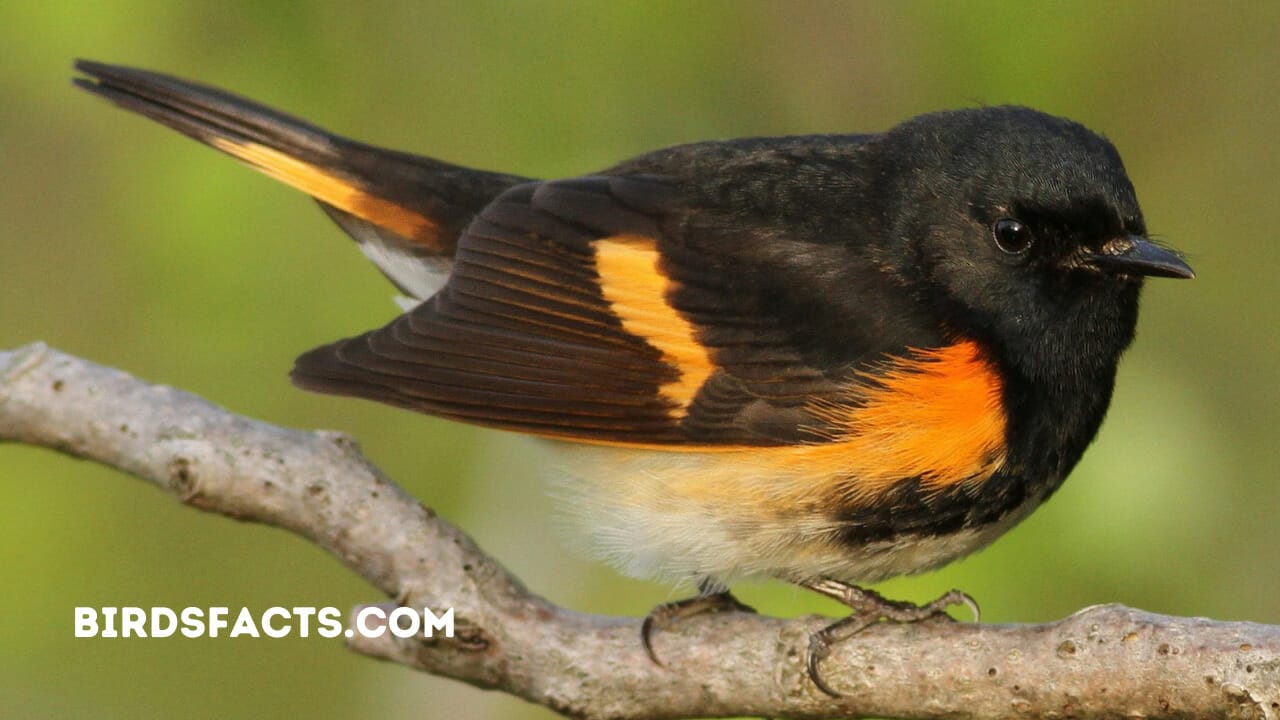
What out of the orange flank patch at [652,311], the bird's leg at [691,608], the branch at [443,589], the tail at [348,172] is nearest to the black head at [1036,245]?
the orange flank patch at [652,311]

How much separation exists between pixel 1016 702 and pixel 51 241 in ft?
11.4

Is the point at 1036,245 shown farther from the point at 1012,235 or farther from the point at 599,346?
the point at 599,346

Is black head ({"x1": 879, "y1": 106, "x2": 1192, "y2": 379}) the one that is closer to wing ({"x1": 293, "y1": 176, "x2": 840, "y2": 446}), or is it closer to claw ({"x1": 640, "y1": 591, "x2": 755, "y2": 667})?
wing ({"x1": 293, "y1": 176, "x2": 840, "y2": 446})

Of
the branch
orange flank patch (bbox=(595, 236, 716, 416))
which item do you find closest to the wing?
orange flank patch (bbox=(595, 236, 716, 416))

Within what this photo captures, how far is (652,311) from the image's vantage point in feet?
12.4

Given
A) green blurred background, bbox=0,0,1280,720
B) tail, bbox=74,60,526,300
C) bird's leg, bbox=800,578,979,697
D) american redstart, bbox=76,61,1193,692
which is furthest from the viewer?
tail, bbox=74,60,526,300

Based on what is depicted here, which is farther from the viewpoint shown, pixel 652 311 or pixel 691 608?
pixel 652 311

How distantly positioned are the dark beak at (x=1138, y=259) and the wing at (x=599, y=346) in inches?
→ 26.1

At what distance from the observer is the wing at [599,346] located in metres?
3.68

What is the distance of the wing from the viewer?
3678 millimetres

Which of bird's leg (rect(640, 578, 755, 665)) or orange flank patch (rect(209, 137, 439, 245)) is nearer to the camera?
bird's leg (rect(640, 578, 755, 665))

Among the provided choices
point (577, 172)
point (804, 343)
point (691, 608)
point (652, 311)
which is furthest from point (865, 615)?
point (577, 172)

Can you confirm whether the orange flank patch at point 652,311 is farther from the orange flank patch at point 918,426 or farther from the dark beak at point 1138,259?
the dark beak at point 1138,259

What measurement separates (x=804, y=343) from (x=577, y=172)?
3.37 feet
